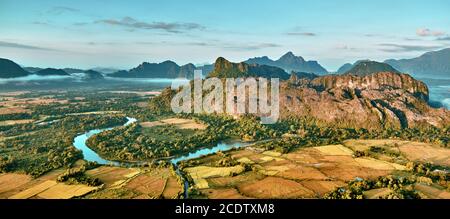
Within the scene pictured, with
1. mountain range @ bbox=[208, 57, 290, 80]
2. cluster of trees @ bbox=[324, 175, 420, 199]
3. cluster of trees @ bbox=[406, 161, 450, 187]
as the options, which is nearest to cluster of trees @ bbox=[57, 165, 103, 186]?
cluster of trees @ bbox=[324, 175, 420, 199]

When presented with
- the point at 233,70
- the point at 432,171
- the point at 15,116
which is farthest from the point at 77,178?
the point at 233,70

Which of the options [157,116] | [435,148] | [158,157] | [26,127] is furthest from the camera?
[157,116]

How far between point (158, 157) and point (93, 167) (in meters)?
8.61

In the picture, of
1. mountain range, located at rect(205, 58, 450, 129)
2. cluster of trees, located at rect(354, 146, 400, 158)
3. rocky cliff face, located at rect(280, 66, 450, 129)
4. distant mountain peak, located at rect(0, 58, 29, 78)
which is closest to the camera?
cluster of trees, located at rect(354, 146, 400, 158)

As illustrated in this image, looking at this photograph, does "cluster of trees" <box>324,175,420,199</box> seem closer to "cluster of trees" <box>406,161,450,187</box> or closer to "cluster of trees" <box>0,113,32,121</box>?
"cluster of trees" <box>406,161,450,187</box>

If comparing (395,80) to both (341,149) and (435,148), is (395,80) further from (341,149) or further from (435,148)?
(341,149)

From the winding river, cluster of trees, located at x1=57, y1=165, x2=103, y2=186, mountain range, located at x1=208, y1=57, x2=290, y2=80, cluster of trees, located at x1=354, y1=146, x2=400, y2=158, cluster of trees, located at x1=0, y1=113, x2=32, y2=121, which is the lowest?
the winding river

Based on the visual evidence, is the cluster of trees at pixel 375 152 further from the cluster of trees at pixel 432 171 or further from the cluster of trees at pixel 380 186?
the cluster of trees at pixel 380 186

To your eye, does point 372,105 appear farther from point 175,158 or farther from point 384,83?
point 175,158

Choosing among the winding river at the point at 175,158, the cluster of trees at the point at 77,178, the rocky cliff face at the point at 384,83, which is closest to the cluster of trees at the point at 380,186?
the winding river at the point at 175,158
